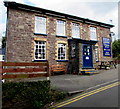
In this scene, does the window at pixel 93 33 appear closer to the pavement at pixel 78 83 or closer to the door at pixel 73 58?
the door at pixel 73 58

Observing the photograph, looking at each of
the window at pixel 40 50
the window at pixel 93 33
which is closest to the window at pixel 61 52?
the window at pixel 40 50

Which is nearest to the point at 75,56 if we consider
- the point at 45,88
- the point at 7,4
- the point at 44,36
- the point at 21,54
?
the point at 44,36

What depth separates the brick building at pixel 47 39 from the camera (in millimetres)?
9812

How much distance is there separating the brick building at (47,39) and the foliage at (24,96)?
568 cm

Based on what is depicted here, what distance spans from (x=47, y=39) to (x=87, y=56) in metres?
4.71

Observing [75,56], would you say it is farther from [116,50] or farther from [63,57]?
[116,50]

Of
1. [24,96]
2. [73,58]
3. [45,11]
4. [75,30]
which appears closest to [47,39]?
[45,11]

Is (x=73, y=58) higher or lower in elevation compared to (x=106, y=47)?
lower

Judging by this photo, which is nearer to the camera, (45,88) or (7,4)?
(45,88)

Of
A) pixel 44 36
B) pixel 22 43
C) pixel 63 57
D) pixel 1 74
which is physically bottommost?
pixel 1 74

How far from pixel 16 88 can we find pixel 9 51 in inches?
238

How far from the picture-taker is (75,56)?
35.1 feet

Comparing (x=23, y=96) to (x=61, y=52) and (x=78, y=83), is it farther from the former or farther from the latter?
(x=61, y=52)

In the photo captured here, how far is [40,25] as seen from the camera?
11195 mm
